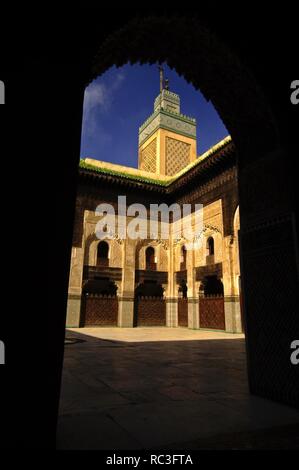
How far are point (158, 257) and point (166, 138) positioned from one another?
971 centimetres

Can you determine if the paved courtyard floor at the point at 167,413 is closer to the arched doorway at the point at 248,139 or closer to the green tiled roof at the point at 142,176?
the arched doorway at the point at 248,139

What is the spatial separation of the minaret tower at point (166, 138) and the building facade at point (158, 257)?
13.6ft

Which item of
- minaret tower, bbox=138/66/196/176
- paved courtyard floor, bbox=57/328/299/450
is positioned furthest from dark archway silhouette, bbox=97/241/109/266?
paved courtyard floor, bbox=57/328/299/450

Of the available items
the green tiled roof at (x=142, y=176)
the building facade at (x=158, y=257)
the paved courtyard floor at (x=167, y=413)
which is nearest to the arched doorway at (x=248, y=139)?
the paved courtyard floor at (x=167, y=413)

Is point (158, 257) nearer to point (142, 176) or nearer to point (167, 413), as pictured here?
point (142, 176)

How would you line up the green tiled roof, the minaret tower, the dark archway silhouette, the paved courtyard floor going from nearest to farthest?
the paved courtyard floor
the green tiled roof
the dark archway silhouette
the minaret tower

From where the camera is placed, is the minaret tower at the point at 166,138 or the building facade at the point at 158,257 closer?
the building facade at the point at 158,257

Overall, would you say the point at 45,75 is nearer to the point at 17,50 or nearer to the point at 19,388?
the point at 17,50

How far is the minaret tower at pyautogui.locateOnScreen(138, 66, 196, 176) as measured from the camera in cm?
2153

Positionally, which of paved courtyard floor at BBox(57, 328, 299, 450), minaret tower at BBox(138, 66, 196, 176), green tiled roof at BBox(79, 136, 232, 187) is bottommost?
paved courtyard floor at BBox(57, 328, 299, 450)

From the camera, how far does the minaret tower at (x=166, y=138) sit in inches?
848

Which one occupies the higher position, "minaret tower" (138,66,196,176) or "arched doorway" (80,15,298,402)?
"minaret tower" (138,66,196,176)

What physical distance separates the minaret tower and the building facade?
4.15m

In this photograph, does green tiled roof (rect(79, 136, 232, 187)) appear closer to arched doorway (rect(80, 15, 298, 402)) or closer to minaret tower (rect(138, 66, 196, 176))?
minaret tower (rect(138, 66, 196, 176))
